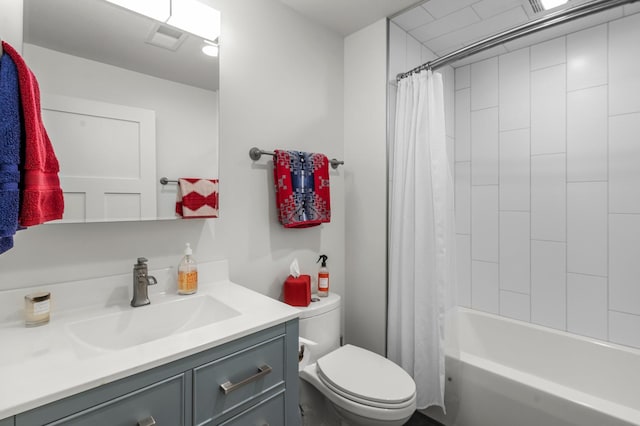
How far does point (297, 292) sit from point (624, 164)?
1972 millimetres

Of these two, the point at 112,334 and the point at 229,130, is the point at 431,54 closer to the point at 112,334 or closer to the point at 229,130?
the point at 229,130

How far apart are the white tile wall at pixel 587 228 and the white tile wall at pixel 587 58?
2.03 feet

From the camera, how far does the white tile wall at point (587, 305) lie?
1896 millimetres

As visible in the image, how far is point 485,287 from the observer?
2.38 metres

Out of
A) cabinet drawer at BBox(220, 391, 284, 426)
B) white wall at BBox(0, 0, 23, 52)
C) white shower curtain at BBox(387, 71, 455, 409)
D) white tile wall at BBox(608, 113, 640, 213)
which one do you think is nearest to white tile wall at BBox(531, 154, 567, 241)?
white tile wall at BBox(608, 113, 640, 213)

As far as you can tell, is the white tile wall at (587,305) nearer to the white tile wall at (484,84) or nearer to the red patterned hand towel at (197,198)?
the white tile wall at (484,84)

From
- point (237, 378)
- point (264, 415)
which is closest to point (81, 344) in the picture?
point (237, 378)

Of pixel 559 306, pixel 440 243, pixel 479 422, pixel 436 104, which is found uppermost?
pixel 436 104

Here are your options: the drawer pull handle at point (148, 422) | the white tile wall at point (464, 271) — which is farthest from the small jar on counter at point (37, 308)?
the white tile wall at point (464, 271)

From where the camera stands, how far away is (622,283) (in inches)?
72.2

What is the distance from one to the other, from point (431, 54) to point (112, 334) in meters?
2.47

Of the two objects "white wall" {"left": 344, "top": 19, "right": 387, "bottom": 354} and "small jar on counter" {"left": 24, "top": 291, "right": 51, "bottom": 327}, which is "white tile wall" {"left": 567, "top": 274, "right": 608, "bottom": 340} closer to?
"white wall" {"left": 344, "top": 19, "right": 387, "bottom": 354}

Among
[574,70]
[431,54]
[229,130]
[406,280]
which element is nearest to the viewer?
[229,130]

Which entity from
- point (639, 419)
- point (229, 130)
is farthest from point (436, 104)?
point (639, 419)
